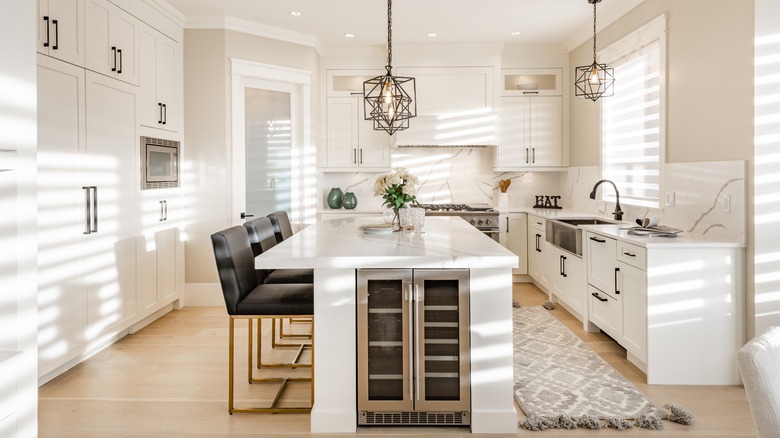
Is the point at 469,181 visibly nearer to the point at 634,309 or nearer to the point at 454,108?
the point at 454,108

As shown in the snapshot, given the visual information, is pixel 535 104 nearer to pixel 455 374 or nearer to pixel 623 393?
pixel 623 393

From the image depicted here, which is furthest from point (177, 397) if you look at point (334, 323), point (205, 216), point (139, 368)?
point (205, 216)

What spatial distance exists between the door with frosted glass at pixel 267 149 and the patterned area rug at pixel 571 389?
2832 mm

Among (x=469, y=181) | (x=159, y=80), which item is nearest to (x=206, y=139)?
(x=159, y=80)

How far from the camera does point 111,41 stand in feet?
12.3

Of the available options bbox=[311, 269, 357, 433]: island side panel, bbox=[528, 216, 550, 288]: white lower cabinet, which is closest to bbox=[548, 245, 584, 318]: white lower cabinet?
bbox=[528, 216, 550, 288]: white lower cabinet

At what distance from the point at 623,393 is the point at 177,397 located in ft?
8.36

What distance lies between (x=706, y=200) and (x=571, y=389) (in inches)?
→ 60.4

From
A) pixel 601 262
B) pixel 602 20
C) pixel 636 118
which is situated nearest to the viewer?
pixel 601 262

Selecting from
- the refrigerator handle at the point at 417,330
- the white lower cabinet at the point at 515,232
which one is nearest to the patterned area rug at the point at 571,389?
the refrigerator handle at the point at 417,330

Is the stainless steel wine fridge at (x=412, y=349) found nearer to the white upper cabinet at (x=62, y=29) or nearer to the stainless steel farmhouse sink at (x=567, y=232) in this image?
the stainless steel farmhouse sink at (x=567, y=232)

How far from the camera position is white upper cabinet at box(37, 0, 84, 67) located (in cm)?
302

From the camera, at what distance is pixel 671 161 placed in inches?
149

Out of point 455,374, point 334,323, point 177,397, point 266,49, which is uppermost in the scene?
point 266,49
